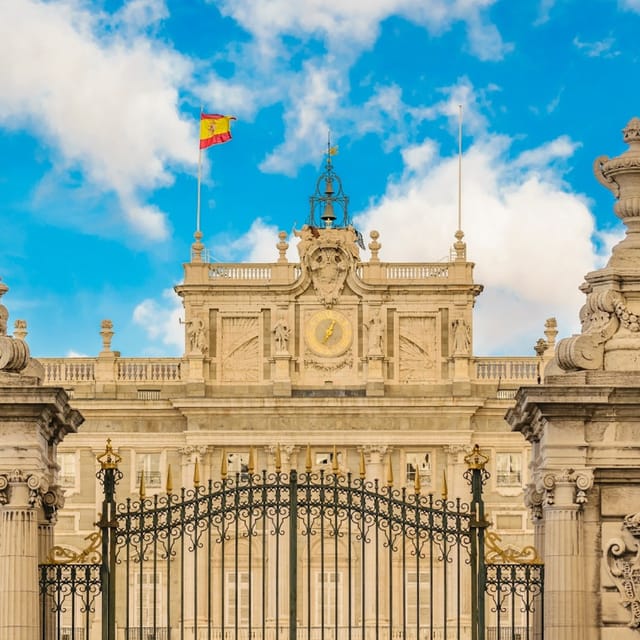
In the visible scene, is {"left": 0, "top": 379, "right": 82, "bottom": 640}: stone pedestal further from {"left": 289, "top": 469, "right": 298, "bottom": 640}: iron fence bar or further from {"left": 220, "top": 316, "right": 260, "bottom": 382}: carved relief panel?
{"left": 220, "top": 316, "right": 260, "bottom": 382}: carved relief panel

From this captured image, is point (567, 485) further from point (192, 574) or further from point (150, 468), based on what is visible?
point (150, 468)

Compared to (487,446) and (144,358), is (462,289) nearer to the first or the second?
(487,446)

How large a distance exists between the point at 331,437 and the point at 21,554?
146 ft

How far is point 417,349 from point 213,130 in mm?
9747

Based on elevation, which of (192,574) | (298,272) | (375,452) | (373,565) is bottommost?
(192,574)

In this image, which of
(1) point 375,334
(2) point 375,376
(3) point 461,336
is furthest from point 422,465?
(1) point 375,334

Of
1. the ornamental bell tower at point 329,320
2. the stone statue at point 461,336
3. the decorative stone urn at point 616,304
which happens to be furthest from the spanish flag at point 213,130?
the decorative stone urn at point 616,304

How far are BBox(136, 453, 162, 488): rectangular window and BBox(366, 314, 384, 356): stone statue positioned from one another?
769 centimetres

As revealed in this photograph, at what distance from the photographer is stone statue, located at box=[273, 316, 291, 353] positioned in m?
65.6

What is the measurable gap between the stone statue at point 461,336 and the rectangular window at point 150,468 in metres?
10.2

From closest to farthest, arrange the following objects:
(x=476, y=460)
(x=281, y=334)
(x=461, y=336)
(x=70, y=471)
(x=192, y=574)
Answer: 1. (x=476, y=460)
2. (x=192, y=574)
3. (x=461, y=336)
4. (x=281, y=334)
5. (x=70, y=471)

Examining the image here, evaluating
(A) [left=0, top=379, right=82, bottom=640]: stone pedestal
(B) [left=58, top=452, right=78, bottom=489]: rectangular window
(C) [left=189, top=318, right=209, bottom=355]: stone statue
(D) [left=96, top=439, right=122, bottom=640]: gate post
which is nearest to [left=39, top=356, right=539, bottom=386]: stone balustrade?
(C) [left=189, top=318, right=209, bottom=355]: stone statue

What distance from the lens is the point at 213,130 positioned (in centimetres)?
6394

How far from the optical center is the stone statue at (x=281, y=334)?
65.6 meters
